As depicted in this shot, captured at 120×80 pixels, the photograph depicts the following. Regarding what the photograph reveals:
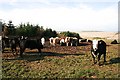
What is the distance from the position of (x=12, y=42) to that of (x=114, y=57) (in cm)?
834

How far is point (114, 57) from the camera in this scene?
1948 centimetres

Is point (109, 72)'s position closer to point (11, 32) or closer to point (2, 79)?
point (2, 79)

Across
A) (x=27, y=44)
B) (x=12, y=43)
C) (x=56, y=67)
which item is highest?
(x=12, y=43)

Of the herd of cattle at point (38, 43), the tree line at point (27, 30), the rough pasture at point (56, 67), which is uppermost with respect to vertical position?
the tree line at point (27, 30)

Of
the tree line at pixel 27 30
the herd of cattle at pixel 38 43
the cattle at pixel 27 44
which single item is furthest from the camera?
the tree line at pixel 27 30

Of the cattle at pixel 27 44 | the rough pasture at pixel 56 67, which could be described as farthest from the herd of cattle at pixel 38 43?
the rough pasture at pixel 56 67

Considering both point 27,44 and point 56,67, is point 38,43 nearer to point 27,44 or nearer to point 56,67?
point 27,44

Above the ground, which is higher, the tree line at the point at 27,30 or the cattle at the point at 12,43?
the tree line at the point at 27,30

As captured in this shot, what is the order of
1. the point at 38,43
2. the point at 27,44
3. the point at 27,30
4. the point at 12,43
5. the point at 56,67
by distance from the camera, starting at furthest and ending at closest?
1. the point at 27,30
2. the point at 38,43
3. the point at 27,44
4. the point at 12,43
5. the point at 56,67

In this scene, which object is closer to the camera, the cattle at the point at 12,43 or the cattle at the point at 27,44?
the cattle at the point at 27,44

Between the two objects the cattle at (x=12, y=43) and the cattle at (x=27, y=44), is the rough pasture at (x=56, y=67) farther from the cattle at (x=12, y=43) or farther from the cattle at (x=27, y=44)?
the cattle at (x=12, y=43)

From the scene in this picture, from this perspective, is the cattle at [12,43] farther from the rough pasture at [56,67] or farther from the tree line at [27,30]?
the tree line at [27,30]

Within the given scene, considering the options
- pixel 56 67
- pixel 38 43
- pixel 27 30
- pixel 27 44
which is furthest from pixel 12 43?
pixel 27 30

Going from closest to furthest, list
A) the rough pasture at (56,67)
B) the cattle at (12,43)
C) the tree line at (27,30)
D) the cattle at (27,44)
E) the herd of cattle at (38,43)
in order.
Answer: the rough pasture at (56,67), the herd of cattle at (38,43), the cattle at (27,44), the cattle at (12,43), the tree line at (27,30)
